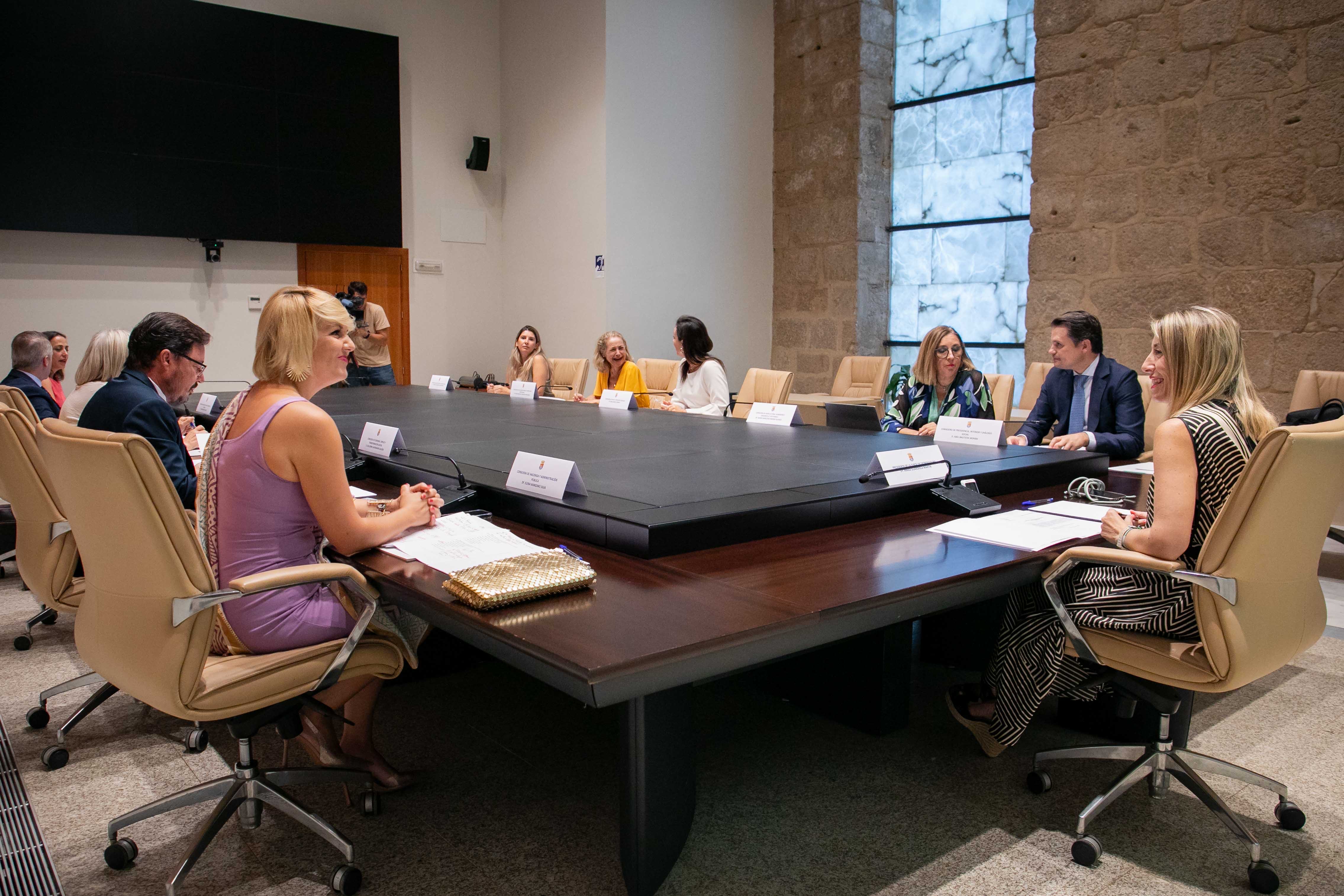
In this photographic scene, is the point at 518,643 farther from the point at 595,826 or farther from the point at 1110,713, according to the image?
the point at 1110,713

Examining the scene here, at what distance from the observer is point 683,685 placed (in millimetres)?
1663

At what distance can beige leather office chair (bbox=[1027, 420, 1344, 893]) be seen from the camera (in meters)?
1.76

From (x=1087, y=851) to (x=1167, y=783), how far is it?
350 mm

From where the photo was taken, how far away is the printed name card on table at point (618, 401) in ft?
16.1

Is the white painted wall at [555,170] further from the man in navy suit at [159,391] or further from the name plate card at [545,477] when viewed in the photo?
the name plate card at [545,477]

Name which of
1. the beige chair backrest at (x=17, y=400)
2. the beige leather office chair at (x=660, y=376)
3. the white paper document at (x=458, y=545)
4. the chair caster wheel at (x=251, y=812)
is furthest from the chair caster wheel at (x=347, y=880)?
the beige leather office chair at (x=660, y=376)

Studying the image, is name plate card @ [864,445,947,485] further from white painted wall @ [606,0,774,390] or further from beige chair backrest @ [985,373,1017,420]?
white painted wall @ [606,0,774,390]

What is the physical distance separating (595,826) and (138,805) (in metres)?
1.11

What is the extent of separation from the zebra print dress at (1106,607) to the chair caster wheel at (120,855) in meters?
1.94

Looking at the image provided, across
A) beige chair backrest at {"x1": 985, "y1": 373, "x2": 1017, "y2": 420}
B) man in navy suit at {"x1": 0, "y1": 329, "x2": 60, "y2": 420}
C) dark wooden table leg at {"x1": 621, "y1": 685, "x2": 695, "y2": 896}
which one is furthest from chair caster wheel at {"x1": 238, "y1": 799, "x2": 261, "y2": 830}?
beige chair backrest at {"x1": 985, "y1": 373, "x2": 1017, "y2": 420}

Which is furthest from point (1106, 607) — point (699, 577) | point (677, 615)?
point (677, 615)

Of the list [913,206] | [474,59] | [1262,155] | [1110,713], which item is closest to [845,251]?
[913,206]

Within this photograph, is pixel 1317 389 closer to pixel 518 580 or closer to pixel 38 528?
pixel 518 580

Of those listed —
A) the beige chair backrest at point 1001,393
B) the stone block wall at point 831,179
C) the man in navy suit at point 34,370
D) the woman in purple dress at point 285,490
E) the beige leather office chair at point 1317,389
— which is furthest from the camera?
the stone block wall at point 831,179
